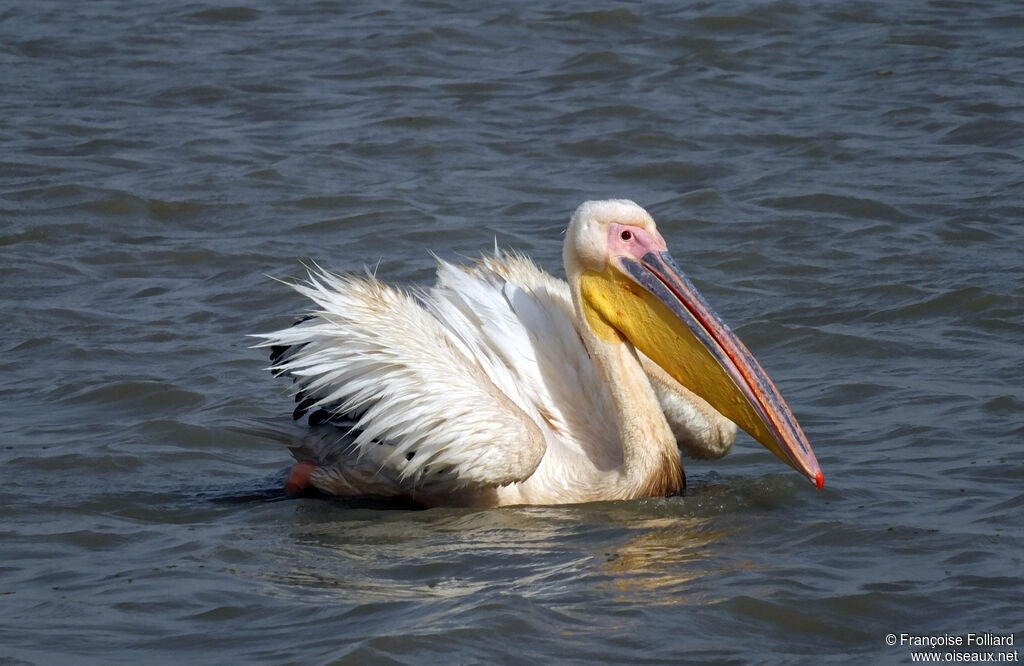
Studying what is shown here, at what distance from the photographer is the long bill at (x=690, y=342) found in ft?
15.5

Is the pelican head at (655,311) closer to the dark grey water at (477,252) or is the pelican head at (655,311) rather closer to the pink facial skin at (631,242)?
the pink facial skin at (631,242)

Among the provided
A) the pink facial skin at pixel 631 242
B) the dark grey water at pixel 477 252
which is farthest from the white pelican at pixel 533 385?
the dark grey water at pixel 477 252

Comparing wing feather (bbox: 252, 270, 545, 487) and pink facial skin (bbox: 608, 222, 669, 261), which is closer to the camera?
wing feather (bbox: 252, 270, 545, 487)

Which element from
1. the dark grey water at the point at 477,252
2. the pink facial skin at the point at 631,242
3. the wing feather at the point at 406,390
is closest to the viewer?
the dark grey water at the point at 477,252

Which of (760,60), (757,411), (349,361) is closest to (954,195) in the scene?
(760,60)

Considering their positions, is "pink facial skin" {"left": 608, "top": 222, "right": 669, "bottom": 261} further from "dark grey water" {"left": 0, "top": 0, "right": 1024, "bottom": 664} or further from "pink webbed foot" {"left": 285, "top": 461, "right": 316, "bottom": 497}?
"pink webbed foot" {"left": 285, "top": 461, "right": 316, "bottom": 497}

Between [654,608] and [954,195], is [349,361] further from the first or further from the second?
[954,195]

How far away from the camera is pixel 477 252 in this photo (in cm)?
763

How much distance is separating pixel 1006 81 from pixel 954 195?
2.13 meters

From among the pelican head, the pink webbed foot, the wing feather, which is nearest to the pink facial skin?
the pelican head

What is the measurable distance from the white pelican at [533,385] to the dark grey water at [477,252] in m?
0.15

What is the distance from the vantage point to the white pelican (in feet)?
15.4

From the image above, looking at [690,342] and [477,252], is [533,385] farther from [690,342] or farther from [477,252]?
[477,252]

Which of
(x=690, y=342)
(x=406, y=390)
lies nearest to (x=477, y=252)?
(x=690, y=342)
